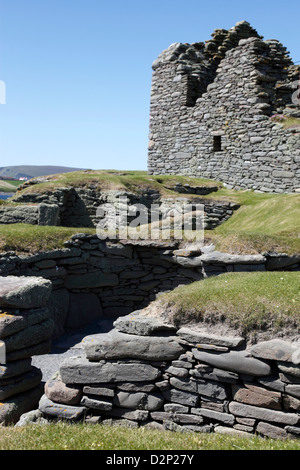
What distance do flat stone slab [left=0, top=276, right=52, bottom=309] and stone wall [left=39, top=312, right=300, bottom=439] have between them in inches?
59.1

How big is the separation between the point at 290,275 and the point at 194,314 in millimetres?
2609

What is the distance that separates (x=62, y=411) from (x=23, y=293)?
224 centimetres

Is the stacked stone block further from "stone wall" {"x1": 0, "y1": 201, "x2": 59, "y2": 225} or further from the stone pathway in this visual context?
"stone wall" {"x1": 0, "y1": 201, "x2": 59, "y2": 225}

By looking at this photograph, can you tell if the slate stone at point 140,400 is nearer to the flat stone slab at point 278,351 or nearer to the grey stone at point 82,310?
the flat stone slab at point 278,351

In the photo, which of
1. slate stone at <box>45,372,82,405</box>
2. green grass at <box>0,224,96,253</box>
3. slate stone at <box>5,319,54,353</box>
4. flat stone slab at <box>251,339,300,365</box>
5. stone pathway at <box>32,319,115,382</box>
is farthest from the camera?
green grass at <box>0,224,96,253</box>

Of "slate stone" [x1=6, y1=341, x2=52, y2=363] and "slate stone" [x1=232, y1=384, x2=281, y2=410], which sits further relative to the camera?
"slate stone" [x1=6, y1=341, x2=52, y2=363]

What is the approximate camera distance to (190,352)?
271 inches

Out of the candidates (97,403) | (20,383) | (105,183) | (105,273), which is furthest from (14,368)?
(105,183)

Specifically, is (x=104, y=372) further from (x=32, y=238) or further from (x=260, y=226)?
(x=260, y=226)

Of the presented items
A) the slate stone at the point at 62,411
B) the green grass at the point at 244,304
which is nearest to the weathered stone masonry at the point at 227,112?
the green grass at the point at 244,304

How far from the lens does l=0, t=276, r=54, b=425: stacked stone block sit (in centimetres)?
769

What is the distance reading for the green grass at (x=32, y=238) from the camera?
37.7 ft

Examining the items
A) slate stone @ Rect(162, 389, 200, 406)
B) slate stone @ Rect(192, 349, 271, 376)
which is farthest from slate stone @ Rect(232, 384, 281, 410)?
slate stone @ Rect(162, 389, 200, 406)

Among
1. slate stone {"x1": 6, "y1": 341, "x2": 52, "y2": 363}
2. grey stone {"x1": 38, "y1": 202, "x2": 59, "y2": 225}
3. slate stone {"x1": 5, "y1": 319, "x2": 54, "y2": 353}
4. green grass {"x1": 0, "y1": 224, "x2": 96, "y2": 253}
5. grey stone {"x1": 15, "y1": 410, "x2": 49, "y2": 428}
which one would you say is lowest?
grey stone {"x1": 15, "y1": 410, "x2": 49, "y2": 428}
